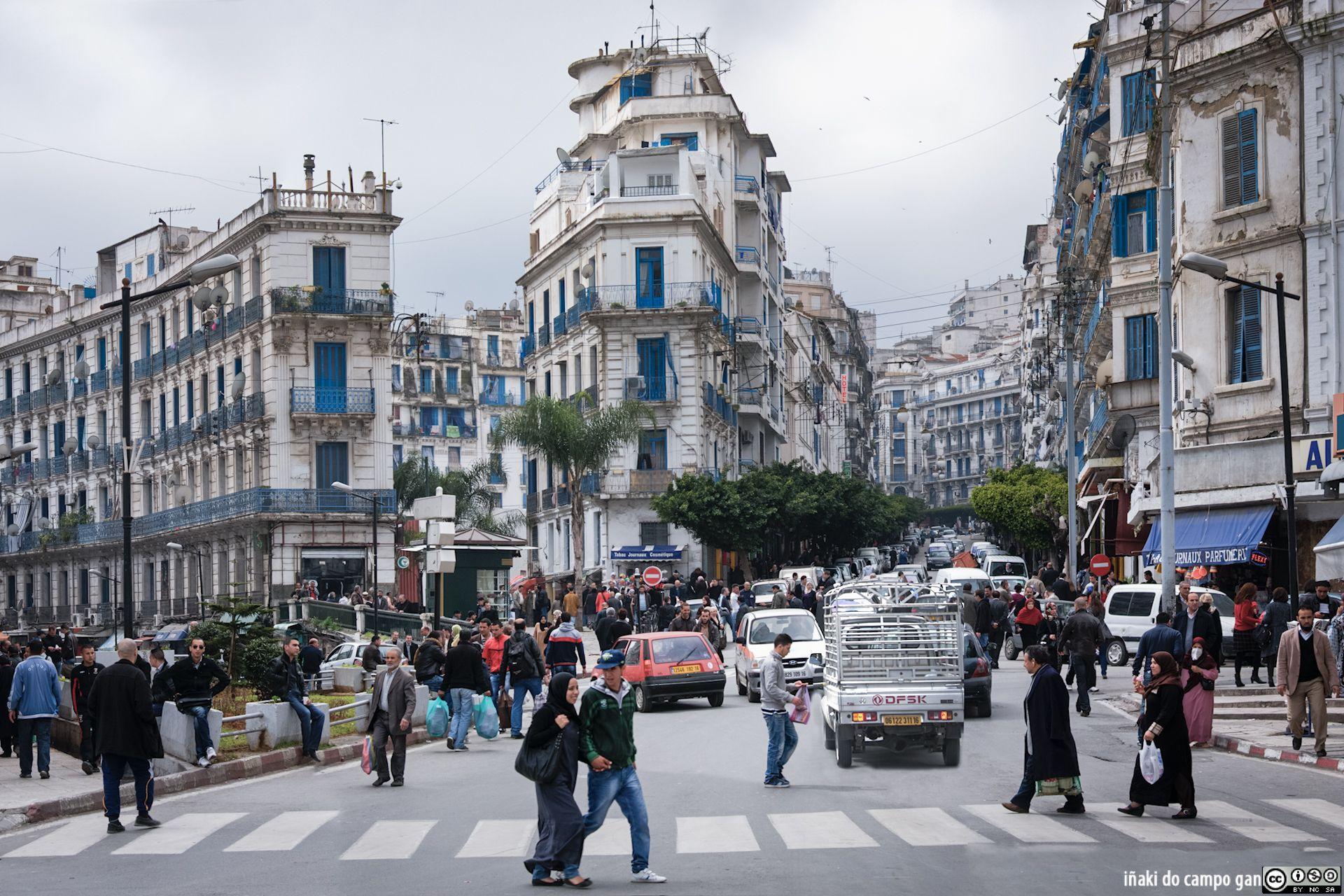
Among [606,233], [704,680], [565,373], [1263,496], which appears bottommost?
[704,680]

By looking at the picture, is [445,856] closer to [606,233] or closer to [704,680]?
[704,680]

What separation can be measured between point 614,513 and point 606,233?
10.7 meters

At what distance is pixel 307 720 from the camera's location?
2180cm

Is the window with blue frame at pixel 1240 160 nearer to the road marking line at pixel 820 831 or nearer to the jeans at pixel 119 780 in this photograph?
the road marking line at pixel 820 831

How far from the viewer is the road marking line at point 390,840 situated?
44.1 feet

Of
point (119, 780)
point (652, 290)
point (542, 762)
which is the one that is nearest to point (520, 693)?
point (119, 780)

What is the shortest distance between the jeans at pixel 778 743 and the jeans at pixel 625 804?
4.85 metres

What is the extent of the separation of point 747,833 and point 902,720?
5.10 meters

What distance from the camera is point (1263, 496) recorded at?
3178cm

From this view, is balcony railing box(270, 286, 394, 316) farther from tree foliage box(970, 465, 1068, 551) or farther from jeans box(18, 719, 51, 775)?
jeans box(18, 719, 51, 775)

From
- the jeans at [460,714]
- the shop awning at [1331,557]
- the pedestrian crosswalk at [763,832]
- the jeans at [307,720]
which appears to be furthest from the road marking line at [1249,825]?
the jeans at [307,720]

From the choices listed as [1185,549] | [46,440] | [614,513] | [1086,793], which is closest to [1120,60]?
[1185,549]

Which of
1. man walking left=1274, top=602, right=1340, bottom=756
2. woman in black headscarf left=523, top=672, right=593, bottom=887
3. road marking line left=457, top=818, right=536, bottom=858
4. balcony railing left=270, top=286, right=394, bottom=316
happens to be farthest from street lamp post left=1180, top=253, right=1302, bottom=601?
balcony railing left=270, top=286, right=394, bottom=316

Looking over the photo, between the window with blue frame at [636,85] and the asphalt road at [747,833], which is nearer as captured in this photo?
the asphalt road at [747,833]
